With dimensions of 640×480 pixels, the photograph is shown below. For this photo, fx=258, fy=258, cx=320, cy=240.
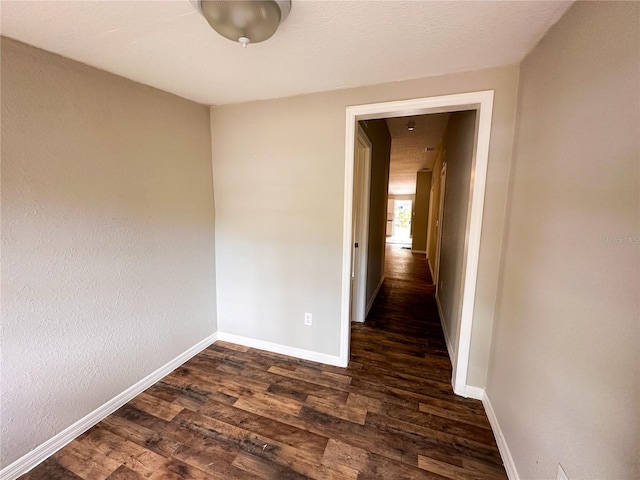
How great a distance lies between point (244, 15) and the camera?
102 centimetres

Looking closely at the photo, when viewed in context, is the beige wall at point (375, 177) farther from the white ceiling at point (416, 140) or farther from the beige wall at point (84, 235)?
the beige wall at point (84, 235)

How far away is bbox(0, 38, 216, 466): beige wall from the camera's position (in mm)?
1300

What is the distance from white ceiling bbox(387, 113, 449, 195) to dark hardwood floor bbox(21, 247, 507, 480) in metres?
2.73

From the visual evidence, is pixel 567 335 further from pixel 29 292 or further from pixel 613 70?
pixel 29 292

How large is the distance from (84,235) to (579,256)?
2437mm

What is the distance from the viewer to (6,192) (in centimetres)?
125

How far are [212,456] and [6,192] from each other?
5.65 ft

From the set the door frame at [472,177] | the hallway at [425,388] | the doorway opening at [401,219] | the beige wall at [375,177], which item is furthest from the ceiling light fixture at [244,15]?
the doorway opening at [401,219]

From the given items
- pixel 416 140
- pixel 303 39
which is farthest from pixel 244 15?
pixel 416 140

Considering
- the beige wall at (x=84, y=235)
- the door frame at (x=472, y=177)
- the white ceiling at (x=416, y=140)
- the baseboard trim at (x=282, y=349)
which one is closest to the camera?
the beige wall at (x=84, y=235)

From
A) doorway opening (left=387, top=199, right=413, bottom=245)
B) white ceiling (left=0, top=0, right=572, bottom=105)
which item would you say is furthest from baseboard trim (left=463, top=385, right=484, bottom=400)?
doorway opening (left=387, top=199, right=413, bottom=245)

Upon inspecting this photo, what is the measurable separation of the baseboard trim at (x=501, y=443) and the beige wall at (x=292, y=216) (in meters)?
0.18

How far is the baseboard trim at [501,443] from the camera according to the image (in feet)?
4.31

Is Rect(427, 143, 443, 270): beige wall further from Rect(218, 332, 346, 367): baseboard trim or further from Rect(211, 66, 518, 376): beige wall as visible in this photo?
Rect(218, 332, 346, 367): baseboard trim
